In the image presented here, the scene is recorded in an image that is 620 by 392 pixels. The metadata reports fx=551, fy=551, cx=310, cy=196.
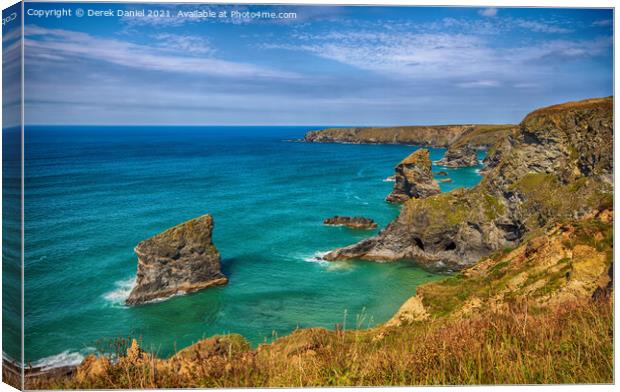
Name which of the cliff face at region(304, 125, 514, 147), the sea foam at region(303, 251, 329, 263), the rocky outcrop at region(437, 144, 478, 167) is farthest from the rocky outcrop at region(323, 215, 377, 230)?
the cliff face at region(304, 125, 514, 147)

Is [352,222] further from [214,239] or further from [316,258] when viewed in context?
[214,239]

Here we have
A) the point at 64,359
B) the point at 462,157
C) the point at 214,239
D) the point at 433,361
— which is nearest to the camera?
the point at 433,361

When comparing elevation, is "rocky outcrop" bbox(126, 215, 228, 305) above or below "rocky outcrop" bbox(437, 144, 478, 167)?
below

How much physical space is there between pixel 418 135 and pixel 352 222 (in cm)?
11021

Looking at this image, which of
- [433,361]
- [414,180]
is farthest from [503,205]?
[433,361]

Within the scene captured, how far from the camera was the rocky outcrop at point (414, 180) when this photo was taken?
59.7m

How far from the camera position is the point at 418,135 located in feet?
506

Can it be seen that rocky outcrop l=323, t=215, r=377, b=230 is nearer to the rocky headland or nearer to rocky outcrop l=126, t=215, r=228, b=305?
rocky outcrop l=126, t=215, r=228, b=305

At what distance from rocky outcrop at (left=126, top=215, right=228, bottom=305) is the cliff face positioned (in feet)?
304

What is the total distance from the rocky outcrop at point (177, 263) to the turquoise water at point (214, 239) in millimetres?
812

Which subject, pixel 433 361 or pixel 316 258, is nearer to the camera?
pixel 433 361

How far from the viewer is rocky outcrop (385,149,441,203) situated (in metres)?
59.7

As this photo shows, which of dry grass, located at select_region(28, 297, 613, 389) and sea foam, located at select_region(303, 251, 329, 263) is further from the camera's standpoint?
sea foam, located at select_region(303, 251, 329, 263)

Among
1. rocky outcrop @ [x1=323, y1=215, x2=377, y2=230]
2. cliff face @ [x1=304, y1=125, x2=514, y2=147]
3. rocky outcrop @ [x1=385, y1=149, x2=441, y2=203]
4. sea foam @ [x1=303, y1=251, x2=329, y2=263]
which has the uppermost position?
cliff face @ [x1=304, y1=125, x2=514, y2=147]
